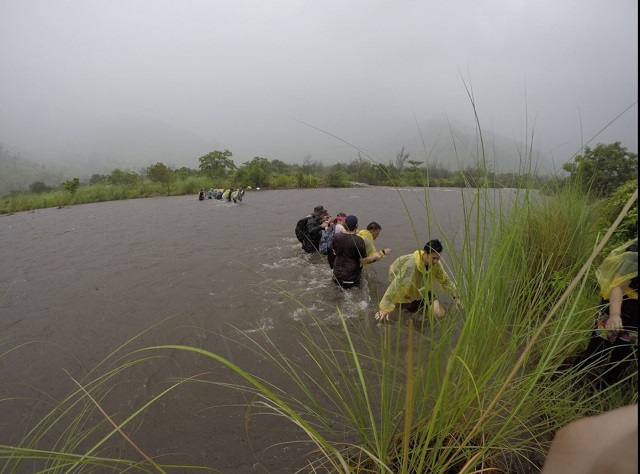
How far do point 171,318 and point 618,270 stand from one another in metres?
5.24

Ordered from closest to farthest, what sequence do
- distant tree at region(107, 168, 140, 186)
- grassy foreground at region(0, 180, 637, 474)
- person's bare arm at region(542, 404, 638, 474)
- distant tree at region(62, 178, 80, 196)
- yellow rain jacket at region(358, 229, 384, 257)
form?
person's bare arm at region(542, 404, 638, 474), grassy foreground at region(0, 180, 637, 474), yellow rain jacket at region(358, 229, 384, 257), distant tree at region(62, 178, 80, 196), distant tree at region(107, 168, 140, 186)

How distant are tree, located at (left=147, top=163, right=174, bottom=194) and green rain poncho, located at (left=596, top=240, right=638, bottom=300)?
106ft

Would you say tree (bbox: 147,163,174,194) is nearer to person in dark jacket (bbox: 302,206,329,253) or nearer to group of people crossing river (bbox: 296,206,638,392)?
person in dark jacket (bbox: 302,206,329,253)

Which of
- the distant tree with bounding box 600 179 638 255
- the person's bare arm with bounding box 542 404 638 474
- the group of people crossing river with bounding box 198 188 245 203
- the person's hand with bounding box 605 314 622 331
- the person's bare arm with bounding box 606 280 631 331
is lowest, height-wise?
the person's hand with bounding box 605 314 622 331

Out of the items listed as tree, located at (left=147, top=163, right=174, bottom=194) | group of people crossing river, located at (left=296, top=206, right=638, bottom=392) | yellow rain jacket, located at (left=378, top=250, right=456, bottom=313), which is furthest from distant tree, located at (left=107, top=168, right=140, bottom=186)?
yellow rain jacket, located at (left=378, top=250, right=456, bottom=313)

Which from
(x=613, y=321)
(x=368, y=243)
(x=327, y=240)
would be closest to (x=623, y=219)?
(x=613, y=321)

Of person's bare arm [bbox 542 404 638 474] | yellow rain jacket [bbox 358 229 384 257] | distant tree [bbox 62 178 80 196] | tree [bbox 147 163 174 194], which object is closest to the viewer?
person's bare arm [bbox 542 404 638 474]

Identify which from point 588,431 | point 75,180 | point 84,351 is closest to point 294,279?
point 84,351

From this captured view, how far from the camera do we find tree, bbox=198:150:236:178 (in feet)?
120

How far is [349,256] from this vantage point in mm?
5266

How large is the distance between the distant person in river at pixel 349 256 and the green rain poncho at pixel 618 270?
10.9 feet

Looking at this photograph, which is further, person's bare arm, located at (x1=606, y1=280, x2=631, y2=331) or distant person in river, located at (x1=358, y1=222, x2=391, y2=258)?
distant person in river, located at (x1=358, y1=222, x2=391, y2=258)

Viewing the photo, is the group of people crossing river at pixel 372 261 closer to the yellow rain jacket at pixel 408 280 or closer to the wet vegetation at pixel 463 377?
the yellow rain jacket at pixel 408 280

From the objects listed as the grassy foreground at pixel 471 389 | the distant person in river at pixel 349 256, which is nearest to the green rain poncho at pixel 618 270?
the grassy foreground at pixel 471 389
